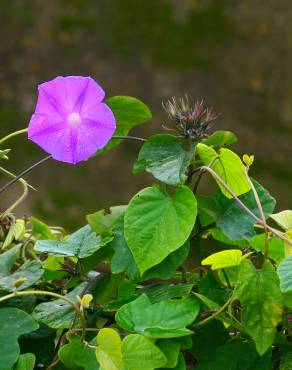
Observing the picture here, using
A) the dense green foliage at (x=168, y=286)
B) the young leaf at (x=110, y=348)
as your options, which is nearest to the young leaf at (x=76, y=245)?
the dense green foliage at (x=168, y=286)

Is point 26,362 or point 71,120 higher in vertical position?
point 71,120

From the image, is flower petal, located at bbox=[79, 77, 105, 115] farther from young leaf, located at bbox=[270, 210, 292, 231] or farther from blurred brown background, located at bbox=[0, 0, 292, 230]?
blurred brown background, located at bbox=[0, 0, 292, 230]

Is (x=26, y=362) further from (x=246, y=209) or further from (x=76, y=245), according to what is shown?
(x=246, y=209)

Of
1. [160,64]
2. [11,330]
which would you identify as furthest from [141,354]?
[160,64]

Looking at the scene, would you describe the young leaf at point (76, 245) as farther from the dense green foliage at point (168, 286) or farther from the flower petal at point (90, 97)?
the flower petal at point (90, 97)

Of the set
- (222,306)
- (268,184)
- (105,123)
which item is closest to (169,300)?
(222,306)

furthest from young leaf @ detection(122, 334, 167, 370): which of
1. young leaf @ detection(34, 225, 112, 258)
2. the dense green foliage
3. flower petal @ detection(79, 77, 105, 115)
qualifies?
flower petal @ detection(79, 77, 105, 115)

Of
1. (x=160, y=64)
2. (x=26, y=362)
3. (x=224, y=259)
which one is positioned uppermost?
(x=224, y=259)
